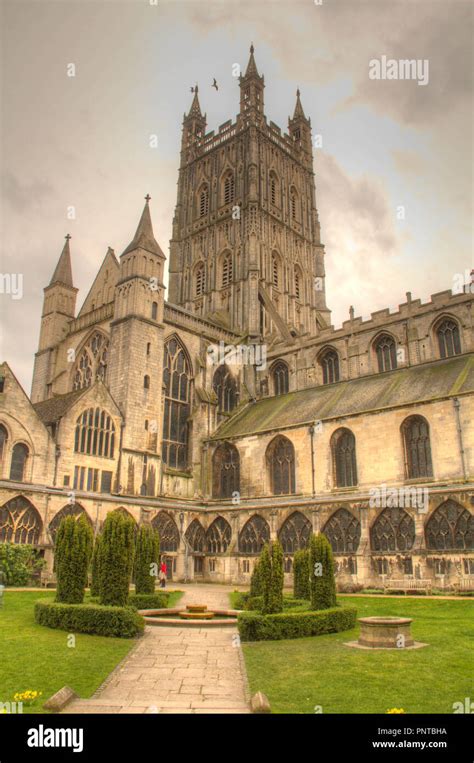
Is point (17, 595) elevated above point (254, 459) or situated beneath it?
situated beneath

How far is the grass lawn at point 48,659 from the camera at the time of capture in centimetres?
1030

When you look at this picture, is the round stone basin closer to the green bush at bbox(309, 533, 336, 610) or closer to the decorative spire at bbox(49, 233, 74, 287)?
the green bush at bbox(309, 533, 336, 610)

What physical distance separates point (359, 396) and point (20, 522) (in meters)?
22.8

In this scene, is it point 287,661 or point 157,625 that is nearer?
point 287,661

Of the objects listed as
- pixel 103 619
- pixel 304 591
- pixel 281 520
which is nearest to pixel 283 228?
pixel 281 520

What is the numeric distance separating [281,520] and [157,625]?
62.3 feet

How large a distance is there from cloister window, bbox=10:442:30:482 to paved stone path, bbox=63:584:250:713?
1831cm

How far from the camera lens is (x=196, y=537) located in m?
41.5

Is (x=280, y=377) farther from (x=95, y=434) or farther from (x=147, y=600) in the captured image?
(x=147, y=600)

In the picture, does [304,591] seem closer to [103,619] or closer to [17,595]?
[103,619]

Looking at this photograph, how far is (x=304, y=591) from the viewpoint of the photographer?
21484mm

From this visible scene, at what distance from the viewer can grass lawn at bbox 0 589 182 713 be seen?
10.3 metres

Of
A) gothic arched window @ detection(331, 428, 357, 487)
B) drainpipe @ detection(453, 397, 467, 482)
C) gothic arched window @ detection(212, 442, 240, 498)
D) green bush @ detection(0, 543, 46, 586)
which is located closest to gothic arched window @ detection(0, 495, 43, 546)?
green bush @ detection(0, 543, 46, 586)

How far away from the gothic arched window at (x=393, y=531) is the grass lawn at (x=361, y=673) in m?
13.6
